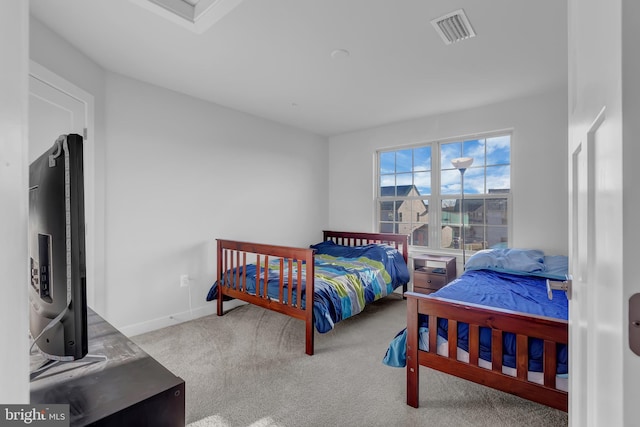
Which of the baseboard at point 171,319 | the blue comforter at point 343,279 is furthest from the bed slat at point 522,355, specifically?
the baseboard at point 171,319

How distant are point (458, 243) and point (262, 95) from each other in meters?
2.84

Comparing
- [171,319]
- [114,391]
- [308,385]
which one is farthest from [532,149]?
[171,319]

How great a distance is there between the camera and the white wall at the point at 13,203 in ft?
1.08

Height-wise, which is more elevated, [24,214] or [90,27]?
[90,27]

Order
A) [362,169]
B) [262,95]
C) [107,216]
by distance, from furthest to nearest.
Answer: [362,169] < [262,95] < [107,216]

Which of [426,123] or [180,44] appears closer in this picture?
[180,44]

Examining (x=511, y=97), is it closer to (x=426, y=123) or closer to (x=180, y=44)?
(x=426, y=123)

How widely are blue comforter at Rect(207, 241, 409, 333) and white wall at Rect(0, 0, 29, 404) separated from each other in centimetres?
218

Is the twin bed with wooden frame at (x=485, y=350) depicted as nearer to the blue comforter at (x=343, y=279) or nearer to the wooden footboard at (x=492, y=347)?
the wooden footboard at (x=492, y=347)

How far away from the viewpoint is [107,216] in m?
2.58

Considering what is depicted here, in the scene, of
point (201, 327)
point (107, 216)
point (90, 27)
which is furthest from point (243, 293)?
point (90, 27)

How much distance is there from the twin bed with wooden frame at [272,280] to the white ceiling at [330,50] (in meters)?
1.53

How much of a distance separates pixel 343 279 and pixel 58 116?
2.50 m

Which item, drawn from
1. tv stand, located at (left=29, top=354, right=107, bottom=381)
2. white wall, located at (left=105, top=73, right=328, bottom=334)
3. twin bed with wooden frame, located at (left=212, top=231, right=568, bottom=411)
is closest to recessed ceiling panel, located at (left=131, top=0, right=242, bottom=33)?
white wall, located at (left=105, top=73, right=328, bottom=334)
